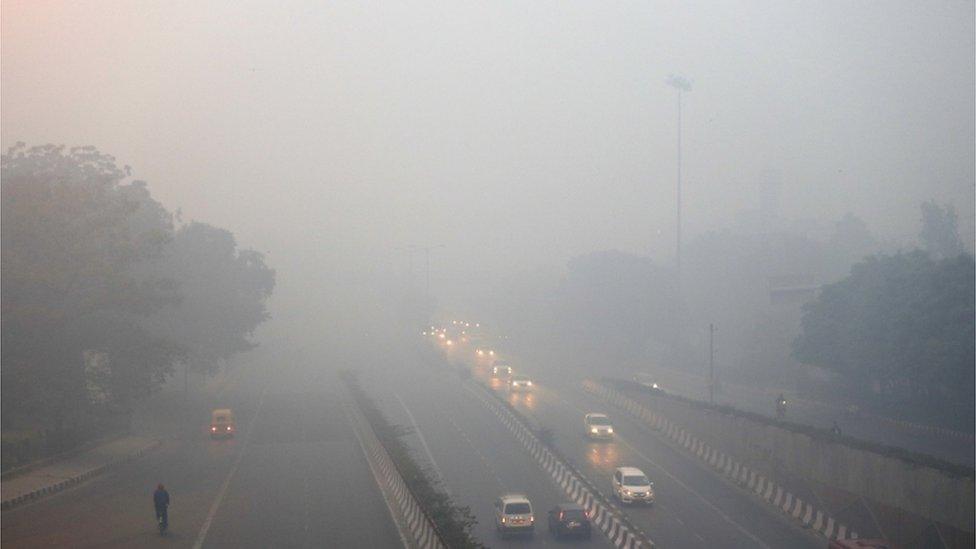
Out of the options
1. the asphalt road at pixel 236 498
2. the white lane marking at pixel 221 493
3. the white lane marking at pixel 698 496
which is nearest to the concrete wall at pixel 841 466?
the white lane marking at pixel 698 496

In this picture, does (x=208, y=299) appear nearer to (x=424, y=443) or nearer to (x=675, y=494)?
(x=424, y=443)

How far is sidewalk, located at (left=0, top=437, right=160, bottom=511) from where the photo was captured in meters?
31.2

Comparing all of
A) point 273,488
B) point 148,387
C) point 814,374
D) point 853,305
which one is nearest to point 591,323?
point 814,374

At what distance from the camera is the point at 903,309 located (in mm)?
50844

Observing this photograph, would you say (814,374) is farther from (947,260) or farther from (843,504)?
(843,504)

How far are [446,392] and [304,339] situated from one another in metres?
85.2

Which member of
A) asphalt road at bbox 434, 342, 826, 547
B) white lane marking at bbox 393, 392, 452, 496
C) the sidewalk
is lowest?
the sidewalk

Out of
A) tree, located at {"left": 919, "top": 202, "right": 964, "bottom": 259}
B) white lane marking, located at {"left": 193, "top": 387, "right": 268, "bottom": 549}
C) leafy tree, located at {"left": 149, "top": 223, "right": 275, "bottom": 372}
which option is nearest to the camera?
white lane marking, located at {"left": 193, "top": 387, "right": 268, "bottom": 549}

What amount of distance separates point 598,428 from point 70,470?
67.1ft

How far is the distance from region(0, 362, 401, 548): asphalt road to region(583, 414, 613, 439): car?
9608 mm

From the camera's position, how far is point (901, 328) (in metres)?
50.2

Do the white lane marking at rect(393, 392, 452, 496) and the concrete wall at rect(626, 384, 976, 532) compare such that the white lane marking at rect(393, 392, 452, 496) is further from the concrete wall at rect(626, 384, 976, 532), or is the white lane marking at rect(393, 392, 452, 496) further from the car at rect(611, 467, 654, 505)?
the concrete wall at rect(626, 384, 976, 532)

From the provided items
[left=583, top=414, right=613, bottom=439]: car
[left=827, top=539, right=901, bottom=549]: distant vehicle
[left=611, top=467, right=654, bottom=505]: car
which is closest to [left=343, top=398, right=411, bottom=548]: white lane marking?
[left=611, top=467, right=654, bottom=505]: car

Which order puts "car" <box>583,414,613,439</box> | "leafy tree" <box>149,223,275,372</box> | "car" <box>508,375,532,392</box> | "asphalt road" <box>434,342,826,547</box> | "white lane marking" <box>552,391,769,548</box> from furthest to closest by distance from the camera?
"car" <box>508,375,532,392</box> → "leafy tree" <box>149,223,275,372</box> → "car" <box>583,414,613,439</box> → "white lane marking" <box>552,391,769,548</box> → "asphalt road" <box>434,342,826,547</box>
